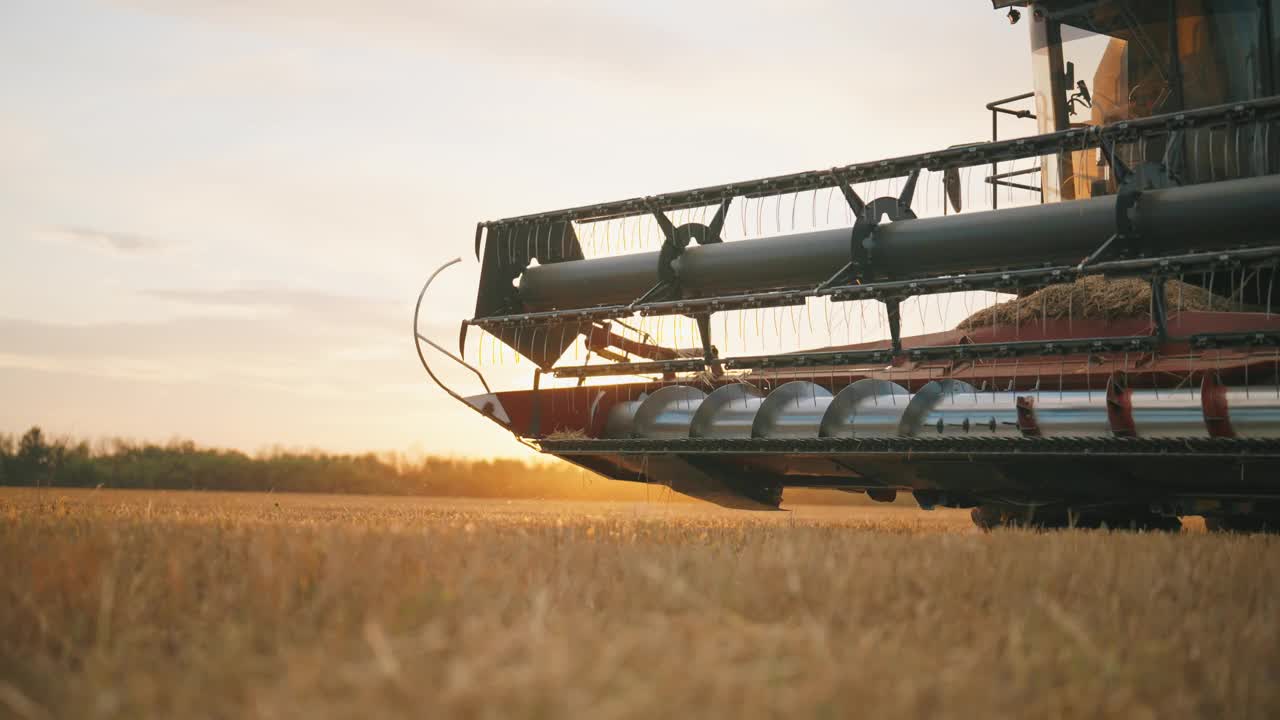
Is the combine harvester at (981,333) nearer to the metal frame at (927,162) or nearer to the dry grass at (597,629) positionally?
the metal frame at (927,162)

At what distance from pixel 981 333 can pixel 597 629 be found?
5.24 metres

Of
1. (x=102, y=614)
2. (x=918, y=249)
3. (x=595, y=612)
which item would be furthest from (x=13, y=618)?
(x=918, y=249)

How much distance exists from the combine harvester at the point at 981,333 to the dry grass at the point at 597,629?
2.28 metres

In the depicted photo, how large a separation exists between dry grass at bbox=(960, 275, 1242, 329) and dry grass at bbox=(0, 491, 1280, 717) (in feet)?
10.7

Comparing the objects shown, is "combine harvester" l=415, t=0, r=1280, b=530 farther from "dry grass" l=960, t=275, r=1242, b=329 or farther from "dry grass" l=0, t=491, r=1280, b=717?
"dry grass" l=0, t=491, r=1280, b=717

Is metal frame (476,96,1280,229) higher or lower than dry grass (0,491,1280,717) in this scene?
higher

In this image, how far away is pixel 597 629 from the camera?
1.89 metres

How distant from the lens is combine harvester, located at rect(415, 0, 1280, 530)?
5.48 m

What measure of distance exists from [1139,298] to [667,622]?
5.27 m

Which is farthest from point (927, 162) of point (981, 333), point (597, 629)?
point (597, 629)

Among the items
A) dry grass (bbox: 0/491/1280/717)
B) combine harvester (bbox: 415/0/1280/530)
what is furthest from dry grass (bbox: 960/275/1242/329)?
dry grass (bbox: 0/491/1280/717)

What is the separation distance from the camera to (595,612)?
2.16 meters

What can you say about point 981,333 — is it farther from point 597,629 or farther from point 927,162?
point 597,629

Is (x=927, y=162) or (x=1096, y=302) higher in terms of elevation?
(x=927, y=162)
